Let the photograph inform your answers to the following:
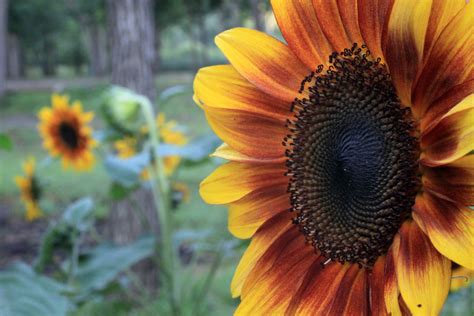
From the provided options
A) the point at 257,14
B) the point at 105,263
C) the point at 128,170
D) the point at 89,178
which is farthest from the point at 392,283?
the point at 89,178

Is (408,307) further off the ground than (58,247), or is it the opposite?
(408,307)

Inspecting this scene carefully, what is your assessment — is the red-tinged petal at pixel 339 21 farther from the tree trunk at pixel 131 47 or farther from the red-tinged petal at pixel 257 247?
the tree trunk at pixel 131 47

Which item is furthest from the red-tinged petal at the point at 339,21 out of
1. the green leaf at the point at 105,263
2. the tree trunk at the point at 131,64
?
the tree trunk at the point at 131,64

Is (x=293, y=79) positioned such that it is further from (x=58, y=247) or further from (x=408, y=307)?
(x=58, y=247)

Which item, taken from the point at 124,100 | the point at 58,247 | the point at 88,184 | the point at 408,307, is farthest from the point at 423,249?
the point at 88,184

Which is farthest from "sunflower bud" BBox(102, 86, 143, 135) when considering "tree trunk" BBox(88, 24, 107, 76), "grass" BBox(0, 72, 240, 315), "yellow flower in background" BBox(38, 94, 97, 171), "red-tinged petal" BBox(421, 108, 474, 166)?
"tree trunk" BBox(88, 24, 107, 76)

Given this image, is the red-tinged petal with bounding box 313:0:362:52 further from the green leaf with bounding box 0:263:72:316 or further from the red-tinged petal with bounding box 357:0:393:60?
the green leaf with bounding box 0:263:72:316

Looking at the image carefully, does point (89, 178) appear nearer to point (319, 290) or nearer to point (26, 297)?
point (26, 297)
